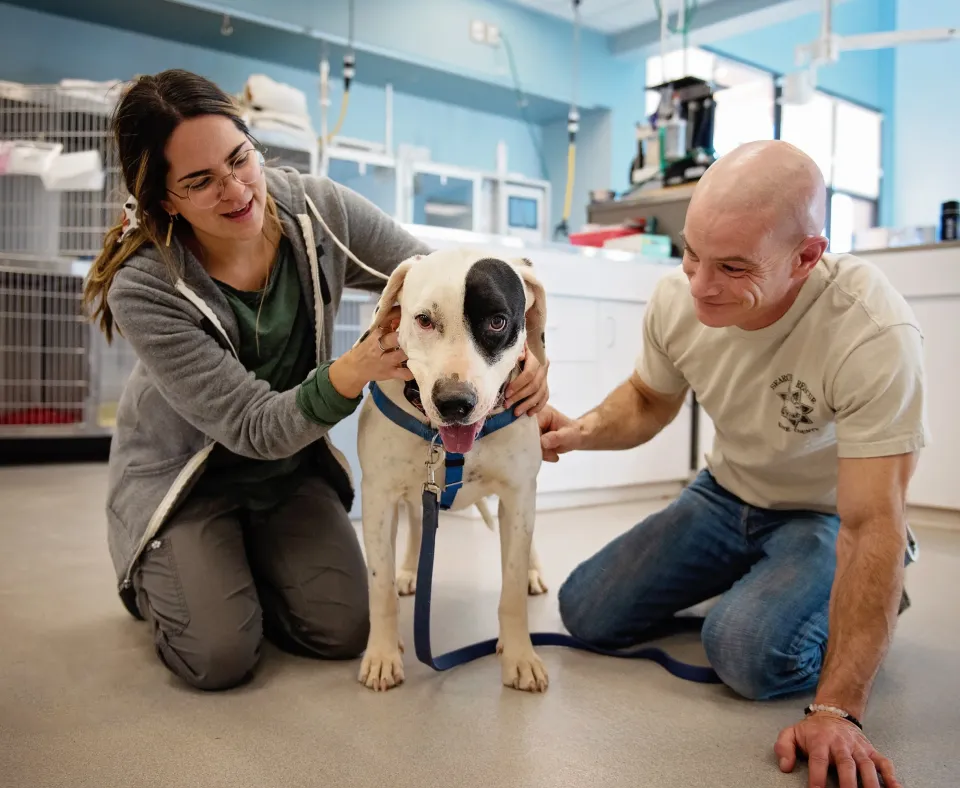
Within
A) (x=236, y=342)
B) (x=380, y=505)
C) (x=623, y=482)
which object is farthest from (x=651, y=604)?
(x=623, y=482)

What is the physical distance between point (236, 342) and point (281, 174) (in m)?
0.38

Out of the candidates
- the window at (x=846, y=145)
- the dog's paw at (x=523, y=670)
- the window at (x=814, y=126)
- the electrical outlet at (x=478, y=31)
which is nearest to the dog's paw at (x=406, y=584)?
the dog's paw at (x=523, y=670)

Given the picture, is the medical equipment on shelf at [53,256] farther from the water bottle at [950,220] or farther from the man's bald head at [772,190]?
the water bottle at [950,220]

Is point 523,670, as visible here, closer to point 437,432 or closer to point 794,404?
point 437,432

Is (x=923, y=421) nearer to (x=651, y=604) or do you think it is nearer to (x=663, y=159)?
(x=651, y=604)

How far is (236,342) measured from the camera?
1.52 m

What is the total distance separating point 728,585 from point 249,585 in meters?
0.96

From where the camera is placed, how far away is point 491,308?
119 centimetres

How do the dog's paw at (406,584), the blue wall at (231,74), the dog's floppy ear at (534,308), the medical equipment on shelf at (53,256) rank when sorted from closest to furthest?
the dog's floppy ear at (534,308) < the dog's paw at (406,584) < the medical equipment on shelf at (53,256) < the blue wall at (231,74)

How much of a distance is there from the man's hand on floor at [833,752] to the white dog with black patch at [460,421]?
42 cm

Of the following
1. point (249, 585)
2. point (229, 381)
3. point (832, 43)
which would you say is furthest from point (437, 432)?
point (832, 43)

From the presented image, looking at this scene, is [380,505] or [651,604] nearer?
[380,505]

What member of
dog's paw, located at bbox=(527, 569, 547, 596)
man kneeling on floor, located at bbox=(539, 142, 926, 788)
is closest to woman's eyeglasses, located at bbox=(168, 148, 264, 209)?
man kneeling on floor, located at bbox=(539, 142, 926, 788)

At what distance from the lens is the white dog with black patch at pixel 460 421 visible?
117cm
